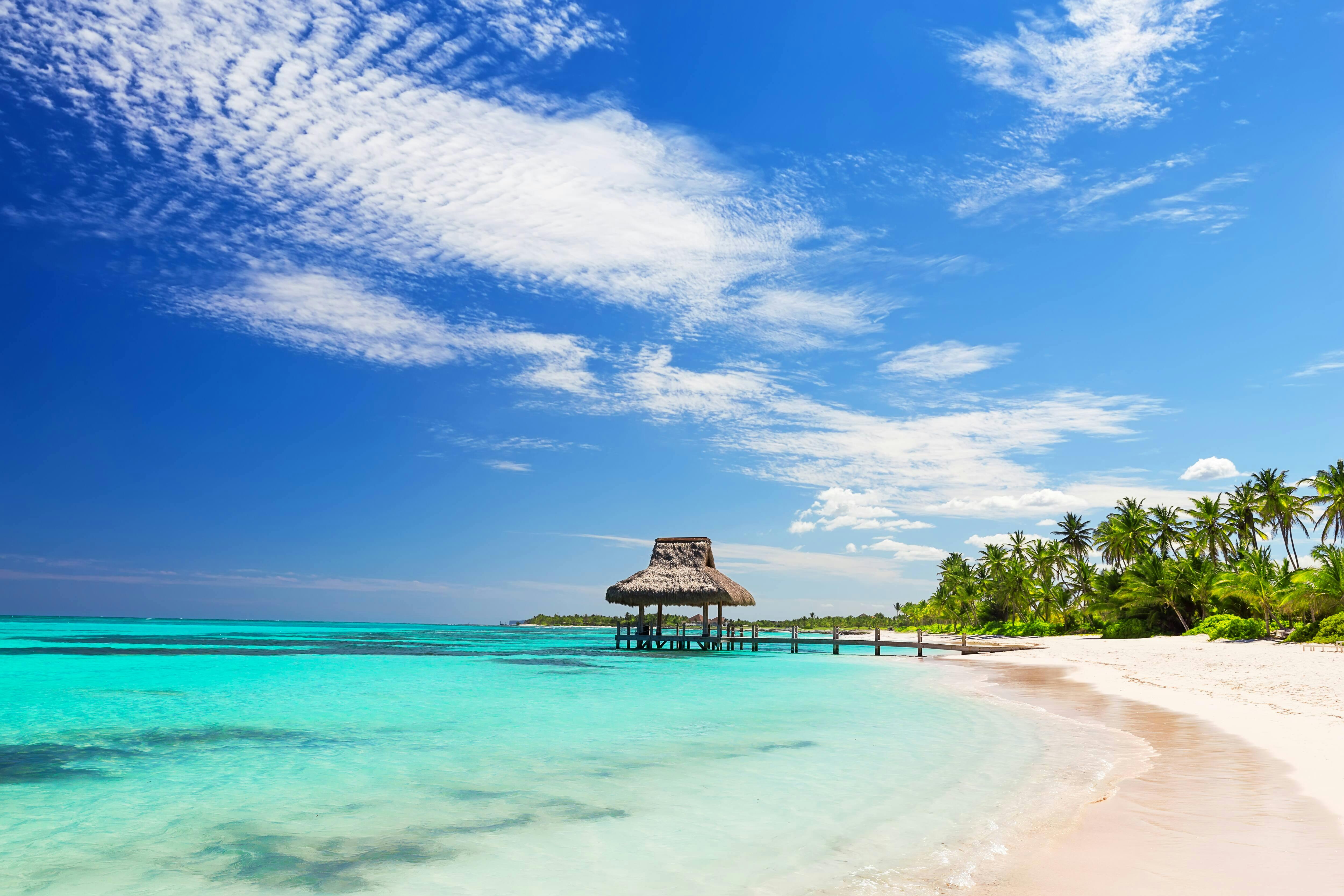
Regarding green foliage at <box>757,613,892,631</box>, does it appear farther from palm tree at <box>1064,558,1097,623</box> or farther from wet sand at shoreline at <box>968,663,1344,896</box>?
wet sand at shoreline at <box>968,663,1344,896</box>

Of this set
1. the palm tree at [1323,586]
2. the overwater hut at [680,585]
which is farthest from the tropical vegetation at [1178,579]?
Result: the overwater hut at [680,585]

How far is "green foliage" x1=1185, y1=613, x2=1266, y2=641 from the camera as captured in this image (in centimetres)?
3008

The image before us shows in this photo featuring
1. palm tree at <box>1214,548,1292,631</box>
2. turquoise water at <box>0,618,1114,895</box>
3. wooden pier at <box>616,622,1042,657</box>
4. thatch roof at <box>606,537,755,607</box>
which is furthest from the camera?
wooden pier at <box>616,622,1042,657</box>

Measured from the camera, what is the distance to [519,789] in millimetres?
7953

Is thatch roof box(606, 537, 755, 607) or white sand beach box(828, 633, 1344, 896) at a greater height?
thatch roof box(606, 537, 755, 607)

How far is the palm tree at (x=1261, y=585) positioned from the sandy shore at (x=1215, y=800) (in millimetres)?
16459

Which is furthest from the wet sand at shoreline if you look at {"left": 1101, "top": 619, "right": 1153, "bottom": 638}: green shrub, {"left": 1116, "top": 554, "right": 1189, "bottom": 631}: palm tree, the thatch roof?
{"left": 1101, "top": 619, "right": 1153, "bottom": 638}: green shrub

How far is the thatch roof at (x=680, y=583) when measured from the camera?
115 feet

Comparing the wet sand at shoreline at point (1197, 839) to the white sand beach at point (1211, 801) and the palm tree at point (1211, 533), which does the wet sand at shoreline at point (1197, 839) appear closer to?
the white sand beach at point (1211, 801)

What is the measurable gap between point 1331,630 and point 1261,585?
19.3 ft

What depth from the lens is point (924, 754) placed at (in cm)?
954

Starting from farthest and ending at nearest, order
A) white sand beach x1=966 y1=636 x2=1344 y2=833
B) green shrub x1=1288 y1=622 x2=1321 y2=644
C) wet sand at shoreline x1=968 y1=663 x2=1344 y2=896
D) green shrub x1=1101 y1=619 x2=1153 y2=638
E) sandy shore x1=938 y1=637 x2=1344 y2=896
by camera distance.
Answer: green shrub x1=1101 y1=619 x2=1153 y2=638
green shrub x1=1288 y1=622 x2=1321 y2=644
white sand beach x1=966 y1=636 x2=1344 y2=833
sandy shore x1=938 y1=637 x2=1344 y2=896
wet sand at shoreline x1=968 y1=663 x2=1344 y2=896

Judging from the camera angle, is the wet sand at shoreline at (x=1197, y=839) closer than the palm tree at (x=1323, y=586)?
Yes

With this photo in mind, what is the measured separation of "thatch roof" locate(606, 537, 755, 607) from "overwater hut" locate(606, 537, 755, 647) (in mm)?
19
